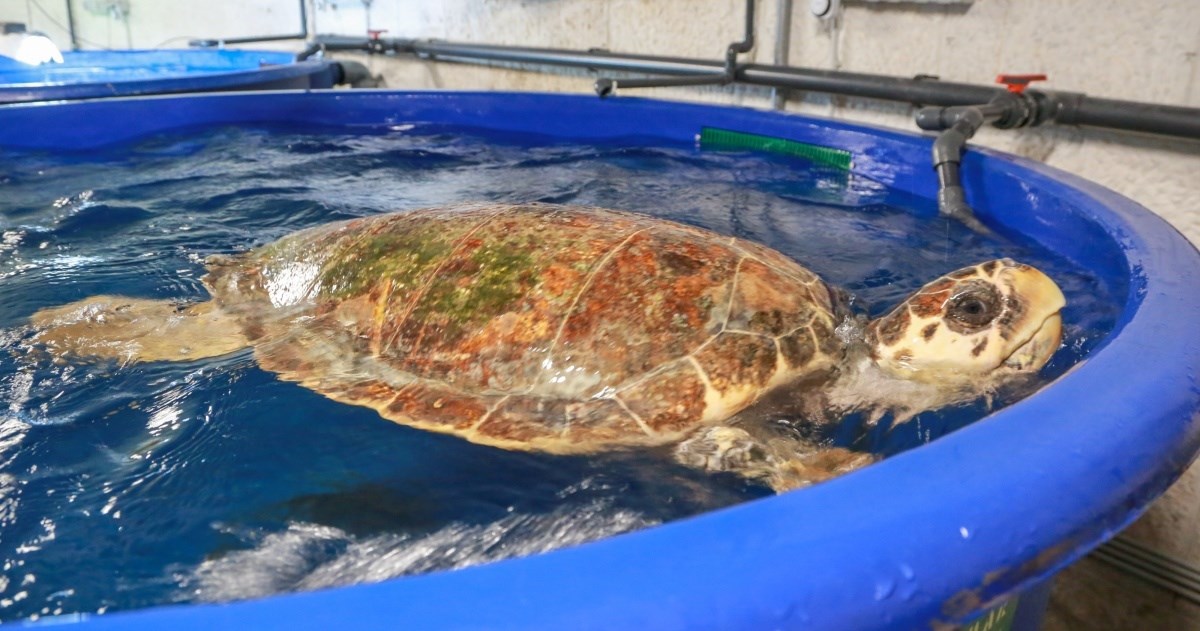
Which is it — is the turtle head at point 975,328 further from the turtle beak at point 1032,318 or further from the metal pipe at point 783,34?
the metal pipe at point 783,34

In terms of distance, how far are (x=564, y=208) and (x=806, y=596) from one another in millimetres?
1453

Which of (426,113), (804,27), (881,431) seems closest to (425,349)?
(881,431)

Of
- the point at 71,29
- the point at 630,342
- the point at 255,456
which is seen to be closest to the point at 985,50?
the point at 630,342

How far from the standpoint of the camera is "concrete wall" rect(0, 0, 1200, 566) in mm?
2514

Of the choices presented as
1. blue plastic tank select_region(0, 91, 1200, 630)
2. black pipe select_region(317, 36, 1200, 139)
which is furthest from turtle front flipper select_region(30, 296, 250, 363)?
black pipe select_region(317, 36, 1200, 139)

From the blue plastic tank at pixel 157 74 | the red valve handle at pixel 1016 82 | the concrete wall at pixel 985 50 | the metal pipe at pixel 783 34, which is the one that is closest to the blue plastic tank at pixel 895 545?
the concrete wall at pixel 985 50

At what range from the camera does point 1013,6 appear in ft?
10.1

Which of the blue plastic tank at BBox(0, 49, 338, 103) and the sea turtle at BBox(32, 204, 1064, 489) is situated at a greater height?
the blue plastic tank at BBox(0, 49, 338, 103)

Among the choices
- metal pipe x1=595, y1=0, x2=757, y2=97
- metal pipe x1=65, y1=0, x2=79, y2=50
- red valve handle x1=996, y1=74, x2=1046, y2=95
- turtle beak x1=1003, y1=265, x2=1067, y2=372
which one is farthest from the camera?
metal pipe x1=65, y1=0, x2=79, y2=50

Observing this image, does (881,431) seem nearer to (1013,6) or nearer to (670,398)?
(670,398)

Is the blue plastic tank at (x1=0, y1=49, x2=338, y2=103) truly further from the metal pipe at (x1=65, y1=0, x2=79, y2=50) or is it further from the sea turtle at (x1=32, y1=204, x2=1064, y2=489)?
the sea turtle at (x1=32, y1=204, x2=1064, y2=489)

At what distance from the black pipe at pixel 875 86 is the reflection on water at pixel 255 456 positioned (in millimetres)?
467

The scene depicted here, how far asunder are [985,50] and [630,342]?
8.03ft

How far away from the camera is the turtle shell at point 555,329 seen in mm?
1506
